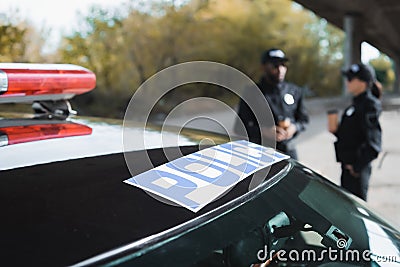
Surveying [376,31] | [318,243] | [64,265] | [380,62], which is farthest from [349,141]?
[380,62]

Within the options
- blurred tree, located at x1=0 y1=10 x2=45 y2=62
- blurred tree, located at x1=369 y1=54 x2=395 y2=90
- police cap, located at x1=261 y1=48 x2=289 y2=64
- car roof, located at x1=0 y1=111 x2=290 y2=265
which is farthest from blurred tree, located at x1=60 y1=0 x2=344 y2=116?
blurred tree, located at x1=369 y1=54 x2=395 y2=90

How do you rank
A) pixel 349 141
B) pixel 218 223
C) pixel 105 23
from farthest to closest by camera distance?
pixel 105 23, pixel 349 141, pixel 218 223

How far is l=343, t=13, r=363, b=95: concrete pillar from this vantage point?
14445 millimetres

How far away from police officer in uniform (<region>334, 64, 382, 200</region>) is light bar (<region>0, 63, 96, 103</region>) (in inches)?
74.3

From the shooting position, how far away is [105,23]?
10.6 metres

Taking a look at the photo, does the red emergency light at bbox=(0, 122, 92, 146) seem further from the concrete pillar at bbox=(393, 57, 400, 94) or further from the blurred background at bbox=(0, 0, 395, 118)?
the concrete pillar at bbox=(393, 57, 400, 94)

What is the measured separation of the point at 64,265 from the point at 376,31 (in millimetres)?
17477

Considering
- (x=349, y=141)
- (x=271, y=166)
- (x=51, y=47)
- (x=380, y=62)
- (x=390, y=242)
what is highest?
(x=271, y=166)

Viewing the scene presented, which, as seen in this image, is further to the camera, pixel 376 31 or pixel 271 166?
pixel 376 31

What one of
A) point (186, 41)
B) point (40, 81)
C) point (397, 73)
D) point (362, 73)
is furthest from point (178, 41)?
point (397, 73)

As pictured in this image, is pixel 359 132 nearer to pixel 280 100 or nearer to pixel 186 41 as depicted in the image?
pixel 280 100

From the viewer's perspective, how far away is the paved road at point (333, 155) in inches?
172

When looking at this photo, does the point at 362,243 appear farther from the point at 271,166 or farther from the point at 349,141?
the point at 349,141

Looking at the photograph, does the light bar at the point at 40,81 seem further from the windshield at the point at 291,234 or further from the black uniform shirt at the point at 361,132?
the black uniform shirt at the point at 361,132
